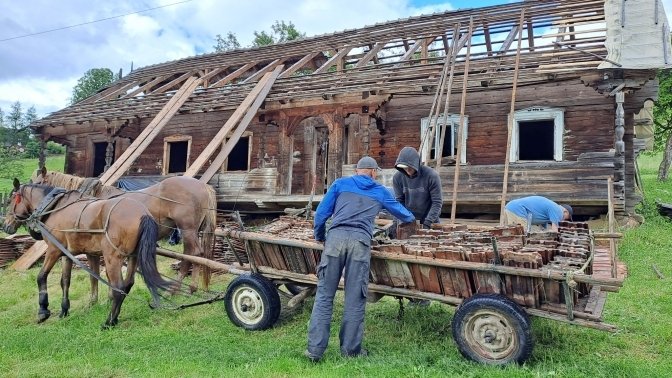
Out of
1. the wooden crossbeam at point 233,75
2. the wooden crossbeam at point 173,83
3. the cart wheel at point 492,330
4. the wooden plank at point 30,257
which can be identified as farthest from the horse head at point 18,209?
the wooden crossbeam at point 173,83

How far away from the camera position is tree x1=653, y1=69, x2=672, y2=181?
17.6 meters

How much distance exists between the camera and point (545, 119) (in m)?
11.1

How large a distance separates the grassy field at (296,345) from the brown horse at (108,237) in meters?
0.45

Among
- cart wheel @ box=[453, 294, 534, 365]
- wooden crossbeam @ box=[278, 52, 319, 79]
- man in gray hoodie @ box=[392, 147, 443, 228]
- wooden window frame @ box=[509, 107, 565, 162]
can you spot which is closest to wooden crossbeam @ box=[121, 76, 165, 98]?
wooden crossbeam @ box=[278, 52, 319, 79]

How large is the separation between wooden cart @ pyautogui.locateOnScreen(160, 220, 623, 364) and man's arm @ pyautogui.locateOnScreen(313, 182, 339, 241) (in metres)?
0.12

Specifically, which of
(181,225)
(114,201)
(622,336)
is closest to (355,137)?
(181,225)

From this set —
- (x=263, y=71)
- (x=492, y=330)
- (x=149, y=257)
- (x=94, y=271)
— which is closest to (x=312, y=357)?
(x=492, y=330)

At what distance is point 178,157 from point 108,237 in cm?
1360

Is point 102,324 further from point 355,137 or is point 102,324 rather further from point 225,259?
point 355,137

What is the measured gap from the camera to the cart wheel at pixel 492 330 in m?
3.58

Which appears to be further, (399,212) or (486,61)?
(486,61)

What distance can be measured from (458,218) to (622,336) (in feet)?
23.5

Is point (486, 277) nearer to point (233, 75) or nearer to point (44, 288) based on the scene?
point (44, 288)

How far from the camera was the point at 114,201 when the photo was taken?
6105mm
